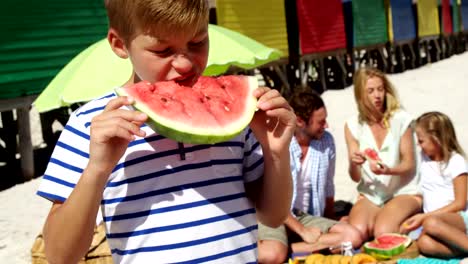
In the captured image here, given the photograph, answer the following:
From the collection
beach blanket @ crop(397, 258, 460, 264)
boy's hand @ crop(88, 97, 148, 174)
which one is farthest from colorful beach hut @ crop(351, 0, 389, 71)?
boy's hand @ crop(88, 97, 148, 174)

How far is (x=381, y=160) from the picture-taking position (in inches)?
221

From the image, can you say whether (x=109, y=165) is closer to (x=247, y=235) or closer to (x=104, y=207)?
(x=104, y=207)

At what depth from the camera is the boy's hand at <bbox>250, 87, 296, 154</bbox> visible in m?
1.75

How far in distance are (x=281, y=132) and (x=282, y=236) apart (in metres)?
3.41

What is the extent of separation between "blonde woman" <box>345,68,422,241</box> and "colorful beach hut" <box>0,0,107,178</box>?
18.9 ft

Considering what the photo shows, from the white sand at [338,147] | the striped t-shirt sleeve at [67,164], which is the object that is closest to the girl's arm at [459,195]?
the white sand at [338,147]

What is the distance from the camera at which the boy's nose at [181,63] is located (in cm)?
170

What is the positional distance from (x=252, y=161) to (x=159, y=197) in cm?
35

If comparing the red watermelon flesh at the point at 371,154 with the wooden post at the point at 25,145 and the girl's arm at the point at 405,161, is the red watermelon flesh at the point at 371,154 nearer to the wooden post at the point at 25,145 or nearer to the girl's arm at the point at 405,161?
the girl's arm at the point at 405,161

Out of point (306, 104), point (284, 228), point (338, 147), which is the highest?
point (306, 104)

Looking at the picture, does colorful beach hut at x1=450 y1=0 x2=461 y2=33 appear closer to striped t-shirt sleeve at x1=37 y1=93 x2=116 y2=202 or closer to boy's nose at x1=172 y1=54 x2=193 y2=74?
boy's nose at x1=172 y1=54 x2=193 y2=74

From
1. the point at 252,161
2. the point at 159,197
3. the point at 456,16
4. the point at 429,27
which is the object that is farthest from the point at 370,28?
the point at 159,197

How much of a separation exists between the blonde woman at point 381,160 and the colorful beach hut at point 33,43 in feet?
18.9

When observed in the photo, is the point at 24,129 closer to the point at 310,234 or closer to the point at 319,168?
the point at 319,168
